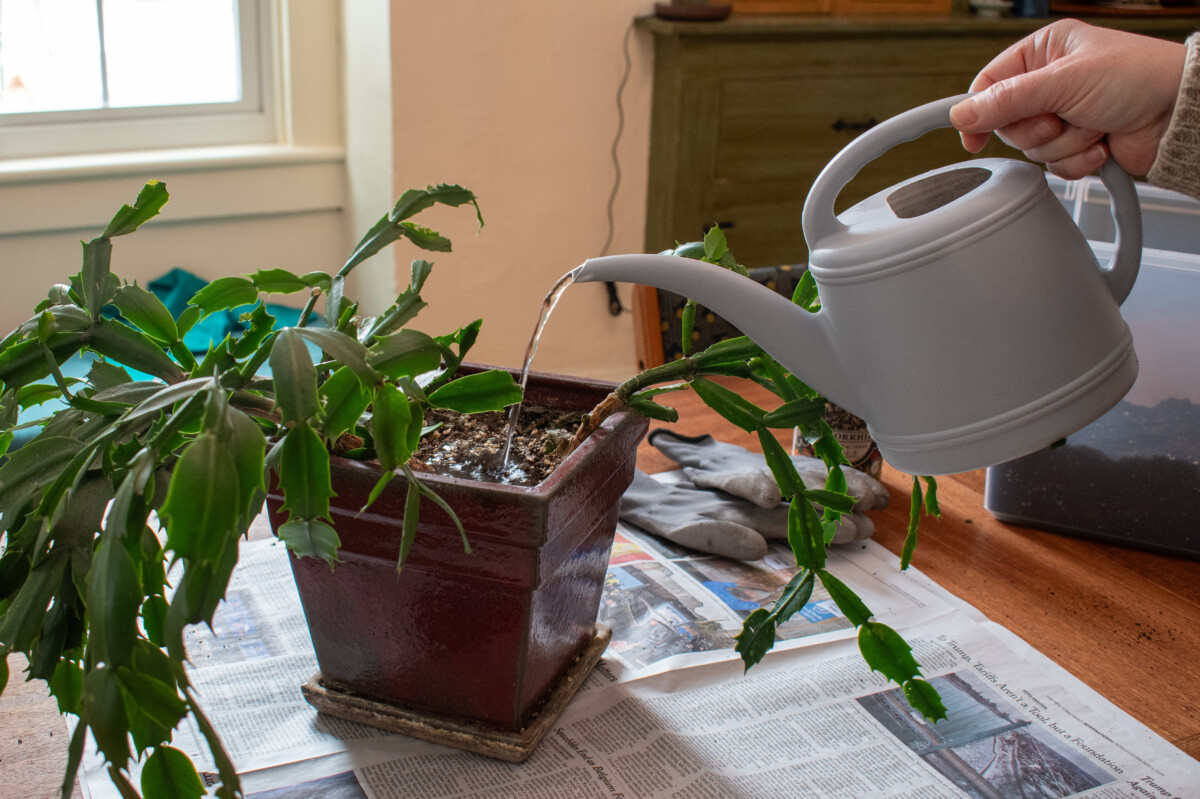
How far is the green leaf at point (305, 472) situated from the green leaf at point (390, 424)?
1.4 inches

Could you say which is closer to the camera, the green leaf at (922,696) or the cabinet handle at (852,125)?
the green leaf at (922,696)

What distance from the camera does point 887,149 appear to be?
23.6 inches

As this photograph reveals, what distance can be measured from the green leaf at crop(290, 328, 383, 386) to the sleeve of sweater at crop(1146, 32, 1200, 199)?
52 centimetres

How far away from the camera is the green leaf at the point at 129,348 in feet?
2.08

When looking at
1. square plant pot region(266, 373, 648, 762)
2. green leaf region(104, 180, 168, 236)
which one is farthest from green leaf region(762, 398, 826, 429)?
green leaf region(104, 180, 168, 236)

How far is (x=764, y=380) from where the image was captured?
2.42ft

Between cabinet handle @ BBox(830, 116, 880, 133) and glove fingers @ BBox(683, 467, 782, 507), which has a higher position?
cabinet handle @ BBox(830, 116, 880, 133)

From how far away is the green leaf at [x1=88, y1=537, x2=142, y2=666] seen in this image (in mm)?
468

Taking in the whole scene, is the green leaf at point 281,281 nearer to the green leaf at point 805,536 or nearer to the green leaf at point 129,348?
the green leaf at point 129,348

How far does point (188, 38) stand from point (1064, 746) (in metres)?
2.21

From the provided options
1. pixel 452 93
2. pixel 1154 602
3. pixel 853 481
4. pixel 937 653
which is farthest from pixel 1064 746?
pixel 452 93

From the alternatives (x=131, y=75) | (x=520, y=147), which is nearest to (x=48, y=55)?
(x=131, y=75)

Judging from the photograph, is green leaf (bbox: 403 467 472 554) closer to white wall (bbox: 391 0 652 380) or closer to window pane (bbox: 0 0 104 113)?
white wall (bbox: 391 0 652 380)

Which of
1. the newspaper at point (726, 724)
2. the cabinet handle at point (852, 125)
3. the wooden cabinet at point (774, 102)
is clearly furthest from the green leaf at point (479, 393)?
the cabinet handle at point (852, 125)
